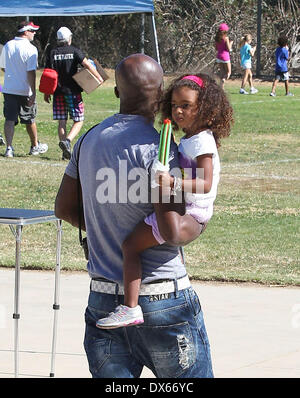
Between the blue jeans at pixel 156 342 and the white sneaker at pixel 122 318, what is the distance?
59 millimetres

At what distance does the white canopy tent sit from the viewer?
54.5 feet

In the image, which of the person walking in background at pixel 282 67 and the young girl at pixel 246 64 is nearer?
the person walking in background at pixel 282 67

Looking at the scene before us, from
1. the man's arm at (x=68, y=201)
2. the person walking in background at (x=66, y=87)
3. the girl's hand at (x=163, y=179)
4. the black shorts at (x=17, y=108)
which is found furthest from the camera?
the black shorts at (x=17, y=108)

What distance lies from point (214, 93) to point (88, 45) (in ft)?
111

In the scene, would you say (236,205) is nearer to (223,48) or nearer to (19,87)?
(19,87)

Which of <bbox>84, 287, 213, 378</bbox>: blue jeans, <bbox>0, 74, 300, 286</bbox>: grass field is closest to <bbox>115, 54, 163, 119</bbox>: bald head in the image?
<bbox>84, 287, 213, 378</bbox>: blue jeans

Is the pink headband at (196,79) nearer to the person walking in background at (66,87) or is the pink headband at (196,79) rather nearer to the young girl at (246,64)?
the person walking in background at (66,87)

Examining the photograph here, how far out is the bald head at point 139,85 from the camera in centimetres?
365

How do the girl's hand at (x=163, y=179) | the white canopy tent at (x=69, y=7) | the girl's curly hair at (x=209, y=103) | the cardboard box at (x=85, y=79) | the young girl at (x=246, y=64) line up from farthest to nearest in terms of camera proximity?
the young girl at (x=246, y=64)
the white canopy tent at (x=69, y=7)
the cardboard box at (x=85, y=79)
the girl's curly hair at (x=209, y=103)
the girl's hand at (x=163, y=179)

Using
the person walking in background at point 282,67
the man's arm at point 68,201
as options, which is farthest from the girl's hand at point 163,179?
the person walking in background at point 282,67

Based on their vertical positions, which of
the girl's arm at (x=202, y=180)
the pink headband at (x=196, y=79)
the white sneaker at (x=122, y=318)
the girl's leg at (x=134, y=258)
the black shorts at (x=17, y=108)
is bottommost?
the black shorts at (x=17, y=108)

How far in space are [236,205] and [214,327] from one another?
481 cm

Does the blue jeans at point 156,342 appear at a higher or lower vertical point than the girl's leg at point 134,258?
lower

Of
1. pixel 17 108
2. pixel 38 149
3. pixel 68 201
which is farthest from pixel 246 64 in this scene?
pixel 68 201
